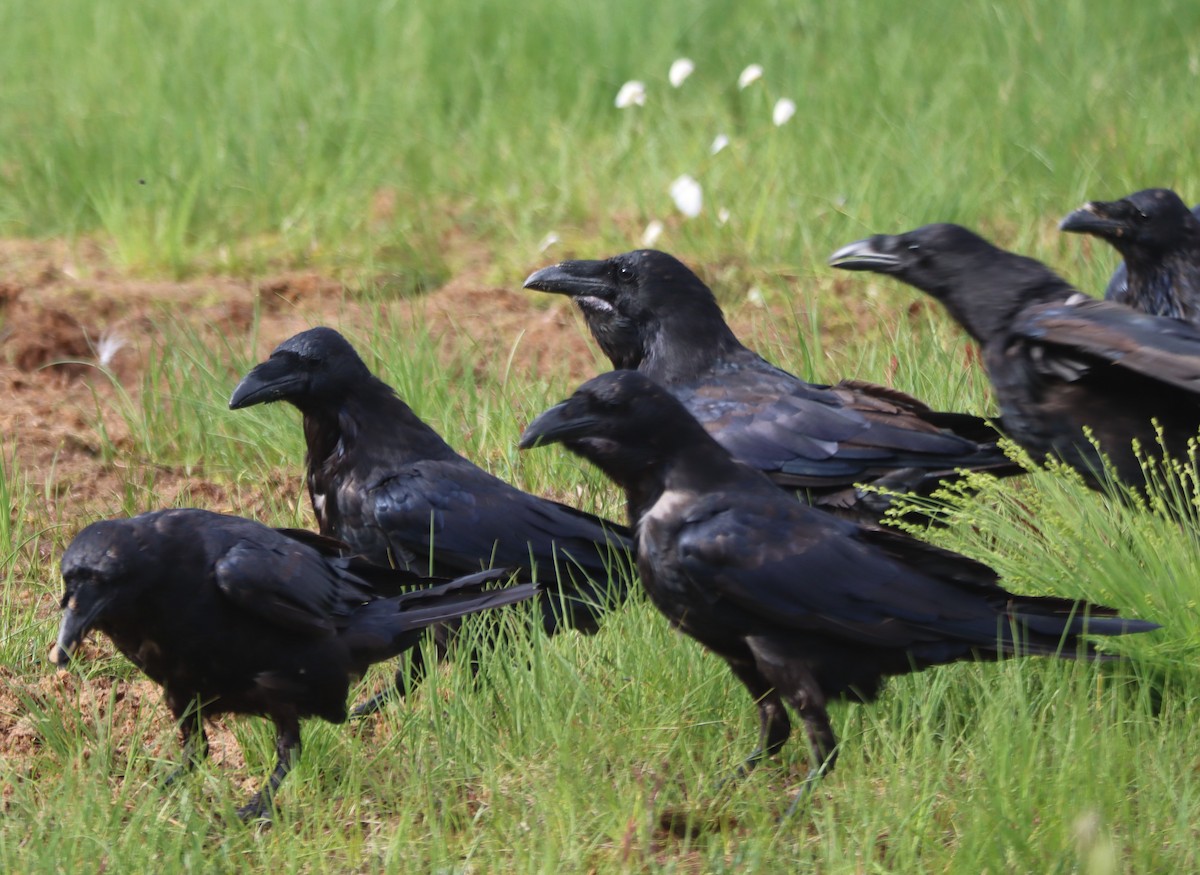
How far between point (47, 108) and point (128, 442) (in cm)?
346

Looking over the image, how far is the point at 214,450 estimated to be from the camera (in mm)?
5738

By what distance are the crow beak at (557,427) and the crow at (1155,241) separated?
7.39 feet


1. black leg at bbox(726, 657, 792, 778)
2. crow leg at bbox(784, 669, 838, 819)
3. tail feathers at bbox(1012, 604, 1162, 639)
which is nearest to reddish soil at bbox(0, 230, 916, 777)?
black leg at bbox(726, 657, 792, 778)

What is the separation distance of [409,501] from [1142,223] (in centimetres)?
258

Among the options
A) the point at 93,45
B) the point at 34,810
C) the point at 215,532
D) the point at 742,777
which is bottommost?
the point at 742,777

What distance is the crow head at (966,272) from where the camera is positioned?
4.72 meters

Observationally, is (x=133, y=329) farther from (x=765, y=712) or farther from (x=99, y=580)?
(x=765, y=712)

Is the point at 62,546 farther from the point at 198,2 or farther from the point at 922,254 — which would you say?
the point at 198,2

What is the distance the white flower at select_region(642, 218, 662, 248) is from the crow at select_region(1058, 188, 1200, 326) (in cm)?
208

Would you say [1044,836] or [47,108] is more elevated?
[47,108]

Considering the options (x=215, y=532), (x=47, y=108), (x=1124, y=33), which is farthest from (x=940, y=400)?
(x=47, y=108)

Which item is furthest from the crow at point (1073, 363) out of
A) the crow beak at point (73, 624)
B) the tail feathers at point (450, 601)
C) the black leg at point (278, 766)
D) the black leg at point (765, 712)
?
the crow beak at point (73, 624)

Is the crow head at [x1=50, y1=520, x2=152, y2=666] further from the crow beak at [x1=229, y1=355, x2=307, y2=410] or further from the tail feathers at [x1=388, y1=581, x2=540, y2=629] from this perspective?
the crow beak at [x1=229, y1=355, x2=307, y2=410]

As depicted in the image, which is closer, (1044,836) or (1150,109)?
(1044,836)
